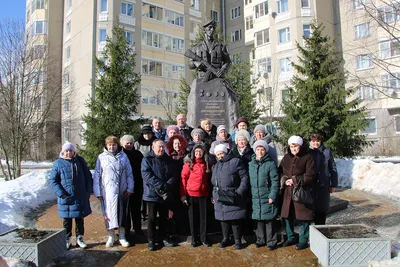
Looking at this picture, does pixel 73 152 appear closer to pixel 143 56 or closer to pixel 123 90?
pixel 123 90

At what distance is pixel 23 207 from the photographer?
820 centimetres

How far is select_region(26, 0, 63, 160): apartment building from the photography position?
50.0 ft

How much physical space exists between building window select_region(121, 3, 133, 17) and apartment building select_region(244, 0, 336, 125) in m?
12.4

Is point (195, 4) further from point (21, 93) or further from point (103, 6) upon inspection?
point (21, 93)

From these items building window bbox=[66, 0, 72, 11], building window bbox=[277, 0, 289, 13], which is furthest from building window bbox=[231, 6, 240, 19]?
A: building window bbox=[66, 0, 72, 11]

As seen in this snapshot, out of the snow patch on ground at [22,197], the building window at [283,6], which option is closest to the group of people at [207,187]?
the snow patch on ground at [22,197]

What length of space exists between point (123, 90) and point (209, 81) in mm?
8522

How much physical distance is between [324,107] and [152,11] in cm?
2381

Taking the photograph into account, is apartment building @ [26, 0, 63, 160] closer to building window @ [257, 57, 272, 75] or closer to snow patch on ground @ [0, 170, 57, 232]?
snow patch on ground @ [0, 170, 57, 232]

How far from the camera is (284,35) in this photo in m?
32.3

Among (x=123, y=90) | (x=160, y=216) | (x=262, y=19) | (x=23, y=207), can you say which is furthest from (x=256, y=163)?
(x=262, y=19)

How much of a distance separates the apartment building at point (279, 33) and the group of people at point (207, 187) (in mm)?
24385

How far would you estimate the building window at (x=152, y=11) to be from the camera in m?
33.3

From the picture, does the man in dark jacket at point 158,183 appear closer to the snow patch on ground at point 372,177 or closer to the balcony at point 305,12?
the snow patch on ground at point 372,177
